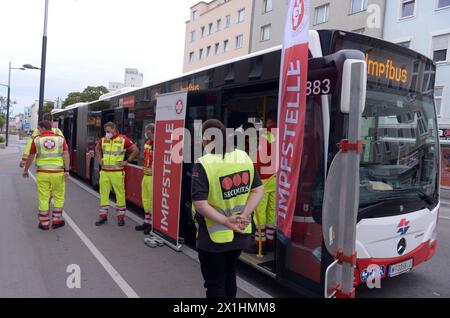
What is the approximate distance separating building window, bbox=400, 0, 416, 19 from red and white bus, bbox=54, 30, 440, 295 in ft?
63.2

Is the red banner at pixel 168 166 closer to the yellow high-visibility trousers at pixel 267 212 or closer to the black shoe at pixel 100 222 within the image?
the yellow high-visibility trousers at pixel 267 212

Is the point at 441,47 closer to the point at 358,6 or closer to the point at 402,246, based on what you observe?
the point at 358,6

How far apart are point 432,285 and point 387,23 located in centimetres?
2072

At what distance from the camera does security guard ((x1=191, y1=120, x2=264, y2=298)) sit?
10.0 feet

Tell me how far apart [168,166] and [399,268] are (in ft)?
11.4

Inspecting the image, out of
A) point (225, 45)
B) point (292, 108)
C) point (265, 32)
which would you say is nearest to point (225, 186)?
point (292, 108)

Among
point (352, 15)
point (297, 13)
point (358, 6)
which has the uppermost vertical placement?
point (358, 6)

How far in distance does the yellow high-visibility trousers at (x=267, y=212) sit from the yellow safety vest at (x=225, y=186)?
191cm

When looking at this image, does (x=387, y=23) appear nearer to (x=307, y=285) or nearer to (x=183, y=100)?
(x=183, y=100)

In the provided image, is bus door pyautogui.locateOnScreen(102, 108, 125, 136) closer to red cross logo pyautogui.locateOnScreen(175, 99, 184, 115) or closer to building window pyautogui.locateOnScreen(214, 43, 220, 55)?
red cross logo pyautogui.locateOnScreen(175, 99, 184, 115)

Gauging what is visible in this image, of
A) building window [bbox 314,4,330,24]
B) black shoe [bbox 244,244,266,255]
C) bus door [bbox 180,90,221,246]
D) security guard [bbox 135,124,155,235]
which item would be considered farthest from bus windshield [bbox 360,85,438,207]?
building window [bbox 314,4,330,24]

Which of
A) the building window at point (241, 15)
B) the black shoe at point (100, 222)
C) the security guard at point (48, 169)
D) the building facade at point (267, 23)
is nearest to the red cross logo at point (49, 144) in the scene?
the security guard at point (48, 169)

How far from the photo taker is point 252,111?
19.0 ft

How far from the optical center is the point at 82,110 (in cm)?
1269
